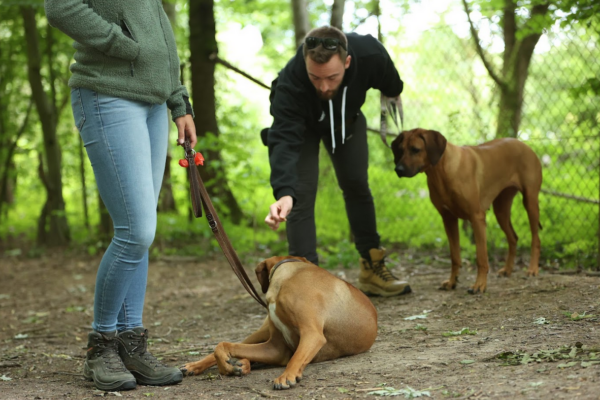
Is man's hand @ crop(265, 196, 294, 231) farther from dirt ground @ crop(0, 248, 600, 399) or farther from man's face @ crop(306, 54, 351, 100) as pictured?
man's face @ crop(306, 54, 351, 100)

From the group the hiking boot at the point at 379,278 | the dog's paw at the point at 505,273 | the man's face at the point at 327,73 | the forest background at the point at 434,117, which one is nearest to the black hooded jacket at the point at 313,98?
the man's face at the point at 327,73

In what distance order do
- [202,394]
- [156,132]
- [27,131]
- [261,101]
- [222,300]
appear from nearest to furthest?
1. [202,394]
2. [156,132]
3. [222,300]
4. [27,131]
5. [261,101]

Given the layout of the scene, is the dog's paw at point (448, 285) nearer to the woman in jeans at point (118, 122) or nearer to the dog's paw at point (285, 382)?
the dog's paw at point (285, 382)

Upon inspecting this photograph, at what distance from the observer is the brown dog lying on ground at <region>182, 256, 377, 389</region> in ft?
10.3

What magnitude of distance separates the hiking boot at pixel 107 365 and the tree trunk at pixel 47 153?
691cm

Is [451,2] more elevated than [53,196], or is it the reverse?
[451,2]

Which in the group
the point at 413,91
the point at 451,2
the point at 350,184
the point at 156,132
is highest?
the point at 451,2

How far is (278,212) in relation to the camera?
3328mm

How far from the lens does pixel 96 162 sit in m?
2.96

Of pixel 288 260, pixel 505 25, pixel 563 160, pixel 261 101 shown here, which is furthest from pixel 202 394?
pixel 261 101

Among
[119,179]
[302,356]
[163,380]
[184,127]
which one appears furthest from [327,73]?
[163,380]

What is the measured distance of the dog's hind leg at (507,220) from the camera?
5.37 metres

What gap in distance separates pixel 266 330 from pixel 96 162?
4.23 ft

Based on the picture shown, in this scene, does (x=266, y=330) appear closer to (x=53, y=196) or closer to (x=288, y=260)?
(x=288, y=260)
